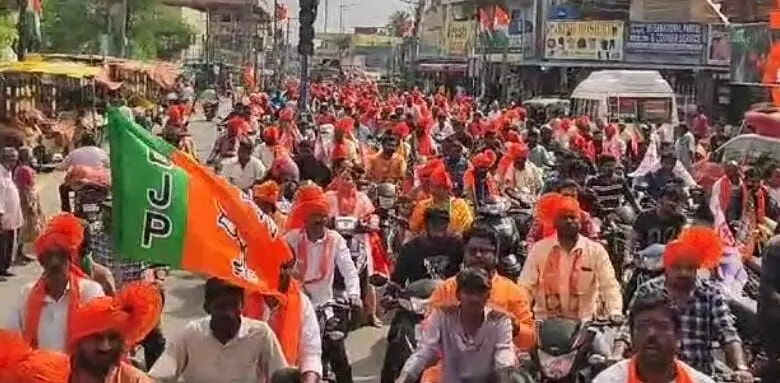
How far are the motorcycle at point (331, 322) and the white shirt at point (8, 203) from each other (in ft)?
24.8

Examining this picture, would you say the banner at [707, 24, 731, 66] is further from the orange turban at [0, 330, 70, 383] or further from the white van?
the orange turban at [0, 330, 70, 383]

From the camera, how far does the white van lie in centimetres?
3459

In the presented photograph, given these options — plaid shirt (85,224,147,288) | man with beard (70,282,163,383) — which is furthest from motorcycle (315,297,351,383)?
man with beard (70,282,163,383)

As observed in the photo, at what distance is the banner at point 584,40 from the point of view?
168ft

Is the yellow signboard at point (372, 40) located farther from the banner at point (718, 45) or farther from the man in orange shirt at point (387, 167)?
the man in orange shirt at point (387, 167)

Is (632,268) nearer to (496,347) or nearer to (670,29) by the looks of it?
(496,347)

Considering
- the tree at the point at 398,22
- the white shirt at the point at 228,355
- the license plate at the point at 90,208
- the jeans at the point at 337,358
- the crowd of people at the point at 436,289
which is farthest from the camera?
the tree at the point at 398,22

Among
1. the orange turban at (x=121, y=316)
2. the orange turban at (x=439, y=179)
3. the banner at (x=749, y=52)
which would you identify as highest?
the banner at (x=749, y=52)

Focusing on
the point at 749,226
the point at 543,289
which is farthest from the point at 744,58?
the point at 543,289

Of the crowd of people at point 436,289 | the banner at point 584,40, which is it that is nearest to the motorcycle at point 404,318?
the crowd of people at point 436,289

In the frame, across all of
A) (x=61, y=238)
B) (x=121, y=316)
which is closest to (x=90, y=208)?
(x=61, y=238)

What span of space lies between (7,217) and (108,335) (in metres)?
10.9

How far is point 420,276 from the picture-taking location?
941cm

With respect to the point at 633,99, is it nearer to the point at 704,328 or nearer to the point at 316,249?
the point at 316,249
